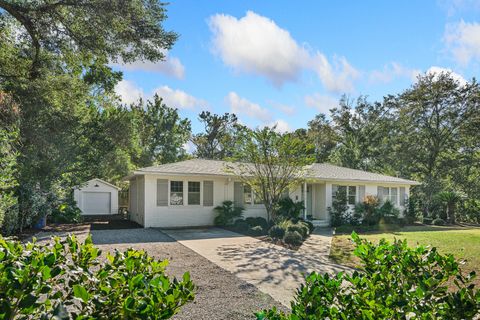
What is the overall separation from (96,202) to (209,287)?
20665 mm

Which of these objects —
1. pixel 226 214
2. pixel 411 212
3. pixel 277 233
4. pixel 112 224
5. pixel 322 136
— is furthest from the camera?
pixel 322 136

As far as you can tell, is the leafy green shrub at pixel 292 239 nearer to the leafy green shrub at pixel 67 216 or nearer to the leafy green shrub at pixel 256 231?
the leafy green shrub at pixel 256 231

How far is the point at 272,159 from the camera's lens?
45.4ft

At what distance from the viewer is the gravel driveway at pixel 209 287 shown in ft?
15.9

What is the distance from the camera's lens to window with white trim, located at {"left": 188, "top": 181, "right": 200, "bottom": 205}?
16.2 meters

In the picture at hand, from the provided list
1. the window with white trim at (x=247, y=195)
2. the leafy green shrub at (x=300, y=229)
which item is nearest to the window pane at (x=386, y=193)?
the window with white trim at (x=247, y=195)

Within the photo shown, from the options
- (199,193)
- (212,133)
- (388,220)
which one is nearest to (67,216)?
(199,193)

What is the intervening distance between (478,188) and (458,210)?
5.37 metres

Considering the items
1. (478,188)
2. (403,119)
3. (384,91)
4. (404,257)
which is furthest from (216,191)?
(384,91)

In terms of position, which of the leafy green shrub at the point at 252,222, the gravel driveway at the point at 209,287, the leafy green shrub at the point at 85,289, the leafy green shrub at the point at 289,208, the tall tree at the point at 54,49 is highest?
the tall tree at the point at 54,49

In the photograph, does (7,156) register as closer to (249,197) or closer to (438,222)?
(249,197)

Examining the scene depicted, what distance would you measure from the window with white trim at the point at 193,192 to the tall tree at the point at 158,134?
17.4m

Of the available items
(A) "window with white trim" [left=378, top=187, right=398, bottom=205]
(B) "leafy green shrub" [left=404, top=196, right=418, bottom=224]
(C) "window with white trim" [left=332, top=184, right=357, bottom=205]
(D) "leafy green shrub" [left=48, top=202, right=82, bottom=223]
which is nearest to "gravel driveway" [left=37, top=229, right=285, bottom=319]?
(D) "leafy green shrub" [left=48, top=202, right=82, bottom=223]

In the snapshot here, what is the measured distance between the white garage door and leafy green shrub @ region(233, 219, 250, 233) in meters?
13.0
